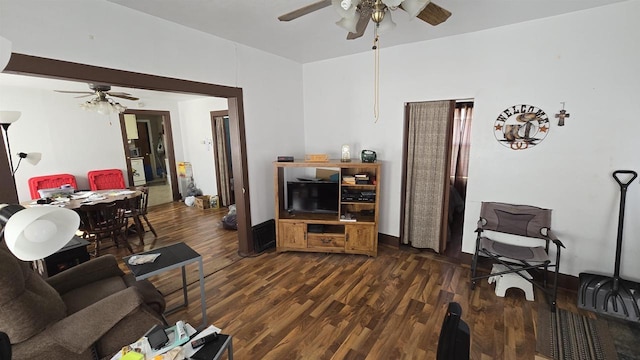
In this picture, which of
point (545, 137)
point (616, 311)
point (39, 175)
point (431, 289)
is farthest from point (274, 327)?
point (39, 175)

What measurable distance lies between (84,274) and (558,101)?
4464mm

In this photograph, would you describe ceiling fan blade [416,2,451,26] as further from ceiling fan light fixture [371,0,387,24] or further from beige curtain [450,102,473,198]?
beige curtain [450,102,473,198]

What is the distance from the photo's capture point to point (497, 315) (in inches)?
94.3

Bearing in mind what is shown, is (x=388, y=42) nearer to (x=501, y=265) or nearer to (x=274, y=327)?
(x=501, y=265)

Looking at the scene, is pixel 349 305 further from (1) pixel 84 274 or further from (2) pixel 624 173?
(2) pixel 624 173

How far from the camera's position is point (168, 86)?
2.62 metres

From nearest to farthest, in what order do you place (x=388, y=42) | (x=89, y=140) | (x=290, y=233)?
(x=388, y=42)
(x=290, y=233)
(x=89, y=140)

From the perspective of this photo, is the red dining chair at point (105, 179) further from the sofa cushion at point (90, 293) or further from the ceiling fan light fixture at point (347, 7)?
the ceiling fan light fixture at point (347, 7)

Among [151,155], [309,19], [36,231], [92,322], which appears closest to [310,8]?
[309,19]

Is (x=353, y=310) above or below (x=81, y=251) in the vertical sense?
below

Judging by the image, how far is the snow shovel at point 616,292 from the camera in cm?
229

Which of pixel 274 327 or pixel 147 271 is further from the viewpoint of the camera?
pixel 274 327

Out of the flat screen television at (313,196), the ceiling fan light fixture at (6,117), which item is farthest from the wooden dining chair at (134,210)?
the flat screen television at (313,196)

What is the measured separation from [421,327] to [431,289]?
0.63m
